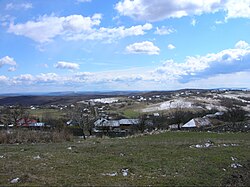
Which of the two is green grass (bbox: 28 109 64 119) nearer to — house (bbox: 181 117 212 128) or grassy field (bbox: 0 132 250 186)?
house (bbox: 181 117 212 128)

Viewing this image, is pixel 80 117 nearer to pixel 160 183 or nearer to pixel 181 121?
pixel 181 121

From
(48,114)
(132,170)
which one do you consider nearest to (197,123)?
(48,114)

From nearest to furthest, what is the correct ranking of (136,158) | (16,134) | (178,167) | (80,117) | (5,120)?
(178,167) → (136,158) → (16,134) → (80,117) → (5,120)

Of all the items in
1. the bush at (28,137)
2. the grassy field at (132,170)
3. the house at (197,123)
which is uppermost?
the grassy field at (132,170)

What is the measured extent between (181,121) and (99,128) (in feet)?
89.6

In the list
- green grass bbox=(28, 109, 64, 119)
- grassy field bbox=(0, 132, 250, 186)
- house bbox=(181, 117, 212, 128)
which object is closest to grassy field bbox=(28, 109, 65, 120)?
green grass bbox=(28, 109, 64, 119)

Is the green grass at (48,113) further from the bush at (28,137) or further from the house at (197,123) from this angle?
the bush at (28,137)

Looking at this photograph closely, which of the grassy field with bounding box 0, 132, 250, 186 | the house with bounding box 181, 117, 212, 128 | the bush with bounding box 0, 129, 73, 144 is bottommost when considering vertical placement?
the house with bounding box 181, 117, 212, 128

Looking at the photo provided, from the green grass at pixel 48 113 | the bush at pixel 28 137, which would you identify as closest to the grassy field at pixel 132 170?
the bush at pixel 28 137

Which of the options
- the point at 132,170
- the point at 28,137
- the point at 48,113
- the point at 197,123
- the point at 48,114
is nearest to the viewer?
the point at 132,170

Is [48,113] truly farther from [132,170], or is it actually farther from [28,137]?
[132,170]

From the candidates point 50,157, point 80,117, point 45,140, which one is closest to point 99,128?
point 80,117

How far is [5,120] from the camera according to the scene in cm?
9544

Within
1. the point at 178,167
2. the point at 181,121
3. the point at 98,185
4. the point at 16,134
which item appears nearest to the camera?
the point at 98,185
